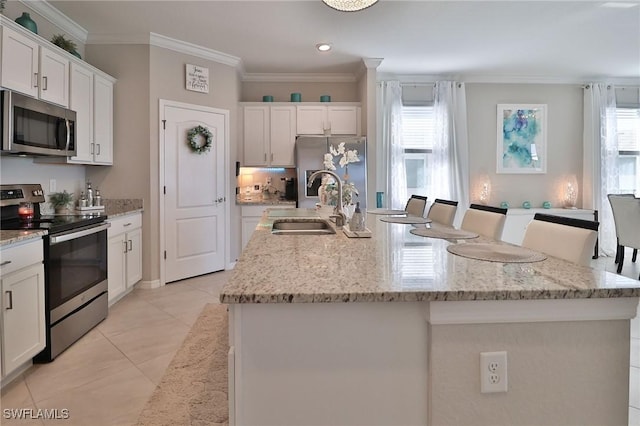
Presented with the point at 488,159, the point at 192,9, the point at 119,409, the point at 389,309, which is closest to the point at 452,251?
the point at 389,309

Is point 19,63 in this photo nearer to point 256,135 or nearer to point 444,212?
point 256,135

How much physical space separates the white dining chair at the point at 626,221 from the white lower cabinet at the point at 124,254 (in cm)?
552

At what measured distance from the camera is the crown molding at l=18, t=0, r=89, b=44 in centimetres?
319

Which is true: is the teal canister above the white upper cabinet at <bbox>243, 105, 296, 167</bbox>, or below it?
above

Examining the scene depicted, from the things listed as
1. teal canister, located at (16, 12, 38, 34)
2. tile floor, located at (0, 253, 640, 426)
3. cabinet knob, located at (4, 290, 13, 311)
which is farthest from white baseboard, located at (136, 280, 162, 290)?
teal canister, located at (16, 12, 38, 34)

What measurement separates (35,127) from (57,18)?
1547 mm

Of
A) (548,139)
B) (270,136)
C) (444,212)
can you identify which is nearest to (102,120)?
(270,136)

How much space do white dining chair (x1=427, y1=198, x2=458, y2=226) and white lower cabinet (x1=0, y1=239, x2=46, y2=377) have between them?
2648mm

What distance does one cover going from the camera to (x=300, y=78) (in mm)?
5500

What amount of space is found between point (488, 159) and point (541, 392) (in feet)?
17.4

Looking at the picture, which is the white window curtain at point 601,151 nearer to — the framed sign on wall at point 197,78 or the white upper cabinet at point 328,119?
the white upper cabinet at point 328,119

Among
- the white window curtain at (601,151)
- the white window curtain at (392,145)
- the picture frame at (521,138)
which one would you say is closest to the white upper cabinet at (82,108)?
the white window curtain at (392,145)

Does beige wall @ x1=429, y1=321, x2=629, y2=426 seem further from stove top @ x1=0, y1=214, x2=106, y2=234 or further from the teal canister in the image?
the teal canister

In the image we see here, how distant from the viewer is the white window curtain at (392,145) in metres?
5.57
